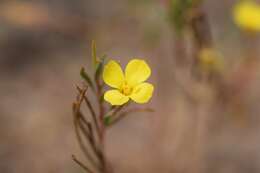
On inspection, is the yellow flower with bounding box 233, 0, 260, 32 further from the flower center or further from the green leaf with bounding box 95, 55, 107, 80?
the green leaf with bounding box 95, 55, 107, 80

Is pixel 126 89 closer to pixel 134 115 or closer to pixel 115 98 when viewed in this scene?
pixel 115 98

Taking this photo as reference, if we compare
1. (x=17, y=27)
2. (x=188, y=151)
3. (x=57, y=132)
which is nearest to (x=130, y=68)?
(x=188, y=151)

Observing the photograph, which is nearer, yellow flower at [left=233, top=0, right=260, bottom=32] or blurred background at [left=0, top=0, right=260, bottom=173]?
yellow flower at [left=233, top=0, right=260, bottom=32]

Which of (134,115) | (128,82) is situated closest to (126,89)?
(128,82)

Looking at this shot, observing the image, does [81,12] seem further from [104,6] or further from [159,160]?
[159,160]

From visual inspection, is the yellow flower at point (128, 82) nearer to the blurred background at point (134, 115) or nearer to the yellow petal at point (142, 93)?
the yellow petal at point (142, 93)

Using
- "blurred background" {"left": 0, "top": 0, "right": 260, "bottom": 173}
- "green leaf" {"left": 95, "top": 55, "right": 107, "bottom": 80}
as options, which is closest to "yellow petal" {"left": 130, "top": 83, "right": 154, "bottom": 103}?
"green leaf" {"left": 95, "top": 55, "right": 107, "bottom": 80}

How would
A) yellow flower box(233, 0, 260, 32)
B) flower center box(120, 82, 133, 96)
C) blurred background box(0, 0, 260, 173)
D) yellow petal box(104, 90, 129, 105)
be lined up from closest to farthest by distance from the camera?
yellow petal box(104, 90, 129, 105), flower center box(120, 82, 133, 96), yellow flower box(233, 0, 260, 32), blurred background box(0, 0, 260, 173)
